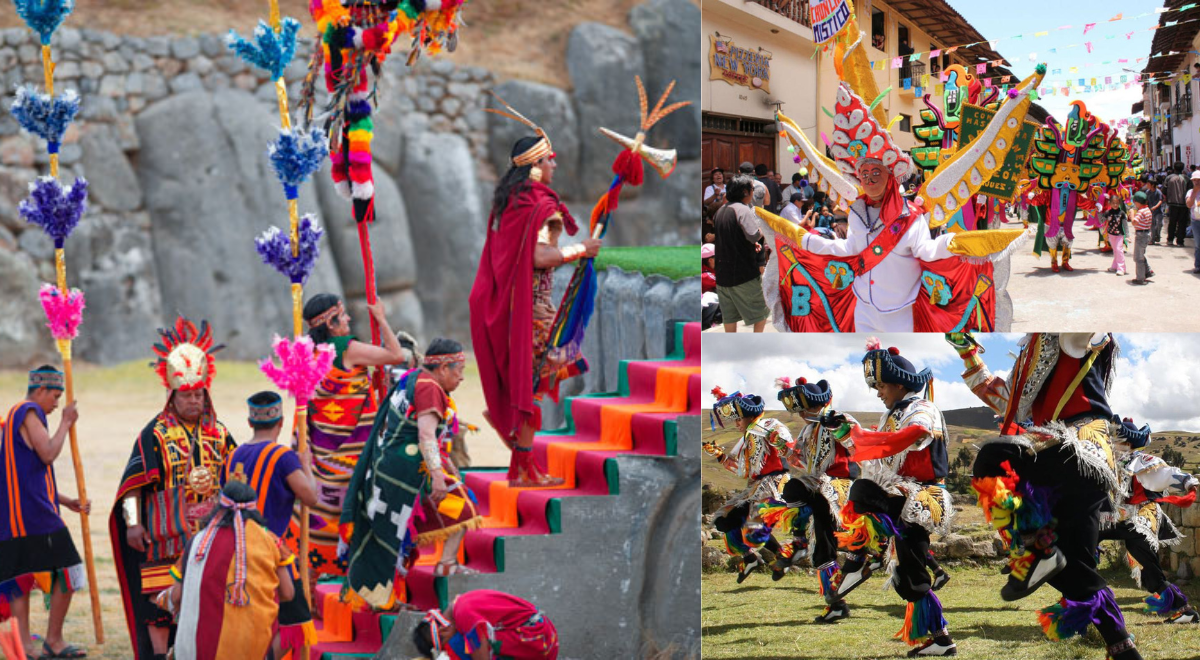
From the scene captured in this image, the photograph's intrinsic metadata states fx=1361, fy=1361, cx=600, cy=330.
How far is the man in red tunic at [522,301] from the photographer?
20.7 ft

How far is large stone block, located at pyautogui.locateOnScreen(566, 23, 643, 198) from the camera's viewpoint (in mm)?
15961

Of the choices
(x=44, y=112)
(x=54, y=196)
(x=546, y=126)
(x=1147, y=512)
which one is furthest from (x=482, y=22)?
(x=1147, y=512)

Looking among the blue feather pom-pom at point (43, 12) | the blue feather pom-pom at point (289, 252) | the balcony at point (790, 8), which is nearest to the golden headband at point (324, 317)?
the blue feather pom-pom at point (289, 252)

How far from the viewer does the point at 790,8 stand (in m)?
5.29

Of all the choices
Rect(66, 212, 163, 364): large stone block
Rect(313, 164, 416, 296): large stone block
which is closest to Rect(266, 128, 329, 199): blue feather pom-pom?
Rect(313, 164, 416, 296): large stone block

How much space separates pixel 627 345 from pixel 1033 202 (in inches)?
118

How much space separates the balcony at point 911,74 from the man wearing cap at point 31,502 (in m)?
4.35

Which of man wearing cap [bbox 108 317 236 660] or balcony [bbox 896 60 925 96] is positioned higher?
balcony [bbox 896 60 925 96]

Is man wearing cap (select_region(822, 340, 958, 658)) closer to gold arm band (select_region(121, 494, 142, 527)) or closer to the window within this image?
the window

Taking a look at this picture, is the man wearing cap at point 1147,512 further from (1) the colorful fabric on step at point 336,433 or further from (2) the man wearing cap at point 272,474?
(1) the colorful fabric on step at point 336,433

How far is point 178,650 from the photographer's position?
516 centimetres

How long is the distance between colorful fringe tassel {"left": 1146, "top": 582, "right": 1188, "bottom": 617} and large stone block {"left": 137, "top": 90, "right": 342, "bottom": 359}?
1161 cm

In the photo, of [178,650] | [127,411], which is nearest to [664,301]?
[178,650]

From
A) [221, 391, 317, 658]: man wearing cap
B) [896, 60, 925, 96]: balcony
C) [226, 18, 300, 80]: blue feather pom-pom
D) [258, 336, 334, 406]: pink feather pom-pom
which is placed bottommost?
[221, 391, 317, 658]: man wearing cap
